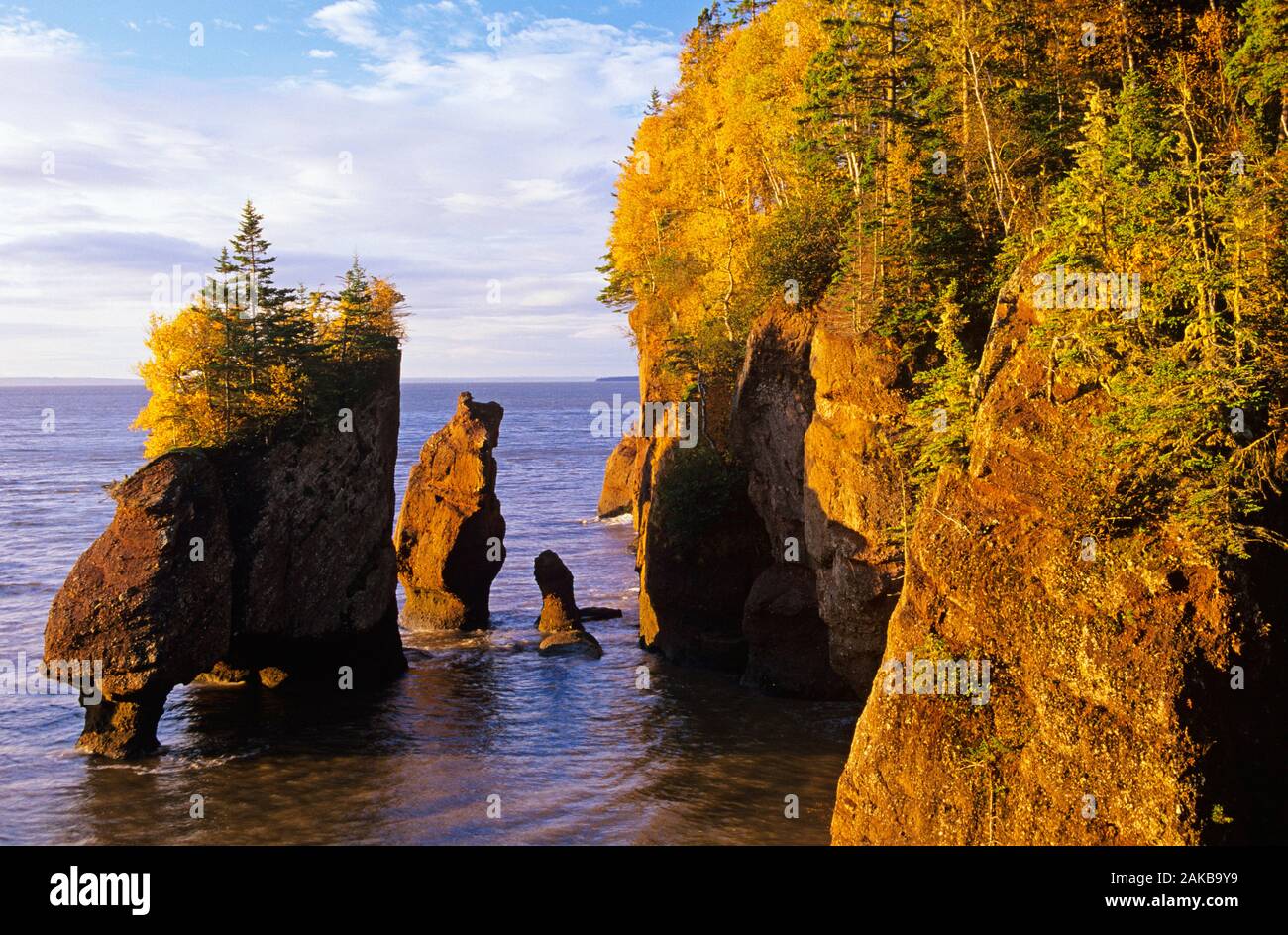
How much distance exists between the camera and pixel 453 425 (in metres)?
49.8

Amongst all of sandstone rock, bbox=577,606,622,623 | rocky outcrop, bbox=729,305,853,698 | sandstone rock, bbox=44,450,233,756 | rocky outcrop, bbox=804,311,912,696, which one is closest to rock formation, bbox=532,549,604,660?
sandstone rock, bbox=577,606,622,623

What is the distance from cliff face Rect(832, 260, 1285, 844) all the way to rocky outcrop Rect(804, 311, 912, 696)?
779cm

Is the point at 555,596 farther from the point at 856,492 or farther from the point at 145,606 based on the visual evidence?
the point at 856,492

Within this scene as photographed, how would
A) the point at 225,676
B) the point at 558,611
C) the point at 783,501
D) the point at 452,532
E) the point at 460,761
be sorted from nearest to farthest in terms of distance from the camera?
1. the point at 460,761
2. the point at 783,501
3. the point at 225,676
4. the point at 558,611
5. the point at 452,532

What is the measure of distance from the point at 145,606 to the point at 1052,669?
2629 cm

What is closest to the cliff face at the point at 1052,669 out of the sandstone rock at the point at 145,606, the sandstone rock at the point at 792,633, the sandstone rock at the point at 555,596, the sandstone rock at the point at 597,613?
the sandstone rock at the point at 792,633

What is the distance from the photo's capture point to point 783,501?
34.8m

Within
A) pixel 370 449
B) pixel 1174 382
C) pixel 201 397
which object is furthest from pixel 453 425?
pixel 1174 382

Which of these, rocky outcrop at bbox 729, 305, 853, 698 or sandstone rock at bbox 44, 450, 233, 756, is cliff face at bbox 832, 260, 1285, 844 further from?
sandstone rock at bbox 44, 450, 233, 756

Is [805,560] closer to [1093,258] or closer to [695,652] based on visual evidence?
[695,652]

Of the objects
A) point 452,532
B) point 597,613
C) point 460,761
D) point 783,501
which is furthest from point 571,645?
point 783,501

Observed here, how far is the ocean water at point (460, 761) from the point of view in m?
25.9

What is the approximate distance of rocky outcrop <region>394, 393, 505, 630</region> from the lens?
158 ft

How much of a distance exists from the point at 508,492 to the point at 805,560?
6964cm
